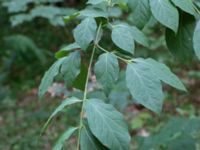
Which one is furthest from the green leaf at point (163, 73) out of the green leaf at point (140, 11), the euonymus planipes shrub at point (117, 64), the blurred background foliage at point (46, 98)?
the blurred background foliage at point (46, 98)

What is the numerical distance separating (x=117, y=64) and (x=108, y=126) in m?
0.17

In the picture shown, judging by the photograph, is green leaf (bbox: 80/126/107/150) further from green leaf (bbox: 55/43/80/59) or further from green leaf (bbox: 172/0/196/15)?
green leaf (bbox: 172/0/196/15)

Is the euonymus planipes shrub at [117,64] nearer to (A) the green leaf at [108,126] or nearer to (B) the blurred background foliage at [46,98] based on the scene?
(A) the green leaf at [108,126]

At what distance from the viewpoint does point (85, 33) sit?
1089mm

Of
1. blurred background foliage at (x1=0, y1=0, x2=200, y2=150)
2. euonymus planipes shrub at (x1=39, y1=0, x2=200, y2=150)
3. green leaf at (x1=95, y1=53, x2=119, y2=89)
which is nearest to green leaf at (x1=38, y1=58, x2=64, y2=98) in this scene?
euonymus planipes shrub at (x1=39, y1=0, x2=200, y2=150)

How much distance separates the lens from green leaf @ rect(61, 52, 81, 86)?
3.63 ft

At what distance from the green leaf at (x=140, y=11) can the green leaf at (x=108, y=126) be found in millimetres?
235

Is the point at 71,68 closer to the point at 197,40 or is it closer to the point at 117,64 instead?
the point at 117,64

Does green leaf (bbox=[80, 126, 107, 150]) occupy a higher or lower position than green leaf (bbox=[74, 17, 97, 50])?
lower

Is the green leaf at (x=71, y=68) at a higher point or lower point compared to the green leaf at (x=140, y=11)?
lower

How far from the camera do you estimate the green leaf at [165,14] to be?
41.4 inches

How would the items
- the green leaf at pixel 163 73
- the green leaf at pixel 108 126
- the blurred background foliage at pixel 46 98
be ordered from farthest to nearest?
A: the blurred background foliage at pixel 46 98 → the green leaf at pixel 163 73 → the green leaf at pixel 108 126

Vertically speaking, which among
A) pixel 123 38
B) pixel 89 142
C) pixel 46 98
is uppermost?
pixel 123 38

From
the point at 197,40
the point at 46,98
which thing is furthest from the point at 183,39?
the point at 46,98
